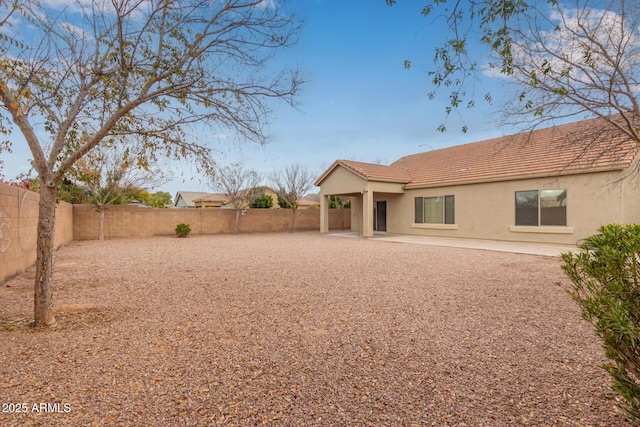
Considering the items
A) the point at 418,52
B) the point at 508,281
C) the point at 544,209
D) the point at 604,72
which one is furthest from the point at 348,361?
the point at 544,209

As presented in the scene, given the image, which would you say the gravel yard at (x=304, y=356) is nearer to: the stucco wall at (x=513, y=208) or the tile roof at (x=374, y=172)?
the stucco wall at (x=513, y=208)

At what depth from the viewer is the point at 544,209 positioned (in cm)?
1334

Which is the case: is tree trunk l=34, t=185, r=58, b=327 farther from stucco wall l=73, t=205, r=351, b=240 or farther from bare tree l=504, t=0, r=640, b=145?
stucco wall l=73, t=205, r=351, b=240

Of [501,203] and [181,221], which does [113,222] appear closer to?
[181,221]

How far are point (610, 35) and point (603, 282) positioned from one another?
729 centimetres

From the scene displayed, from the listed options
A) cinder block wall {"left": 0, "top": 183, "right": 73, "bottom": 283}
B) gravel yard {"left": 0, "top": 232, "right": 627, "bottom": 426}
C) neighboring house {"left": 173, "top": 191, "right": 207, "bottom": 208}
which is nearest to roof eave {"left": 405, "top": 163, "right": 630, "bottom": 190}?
gravel yard {"left": 0, "top": 232, "right": 627, "bottom": 426}

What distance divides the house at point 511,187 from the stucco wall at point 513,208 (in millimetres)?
33

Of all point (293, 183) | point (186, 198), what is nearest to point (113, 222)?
point (293, 183)

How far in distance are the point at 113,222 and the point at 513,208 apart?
20695 millimetres

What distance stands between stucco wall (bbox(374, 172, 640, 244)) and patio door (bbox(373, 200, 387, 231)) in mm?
1381

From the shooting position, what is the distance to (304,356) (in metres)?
3.59

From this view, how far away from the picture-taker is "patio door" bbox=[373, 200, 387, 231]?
21.2 m

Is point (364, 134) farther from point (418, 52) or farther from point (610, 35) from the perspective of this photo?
point (418, 52)

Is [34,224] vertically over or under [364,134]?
under
